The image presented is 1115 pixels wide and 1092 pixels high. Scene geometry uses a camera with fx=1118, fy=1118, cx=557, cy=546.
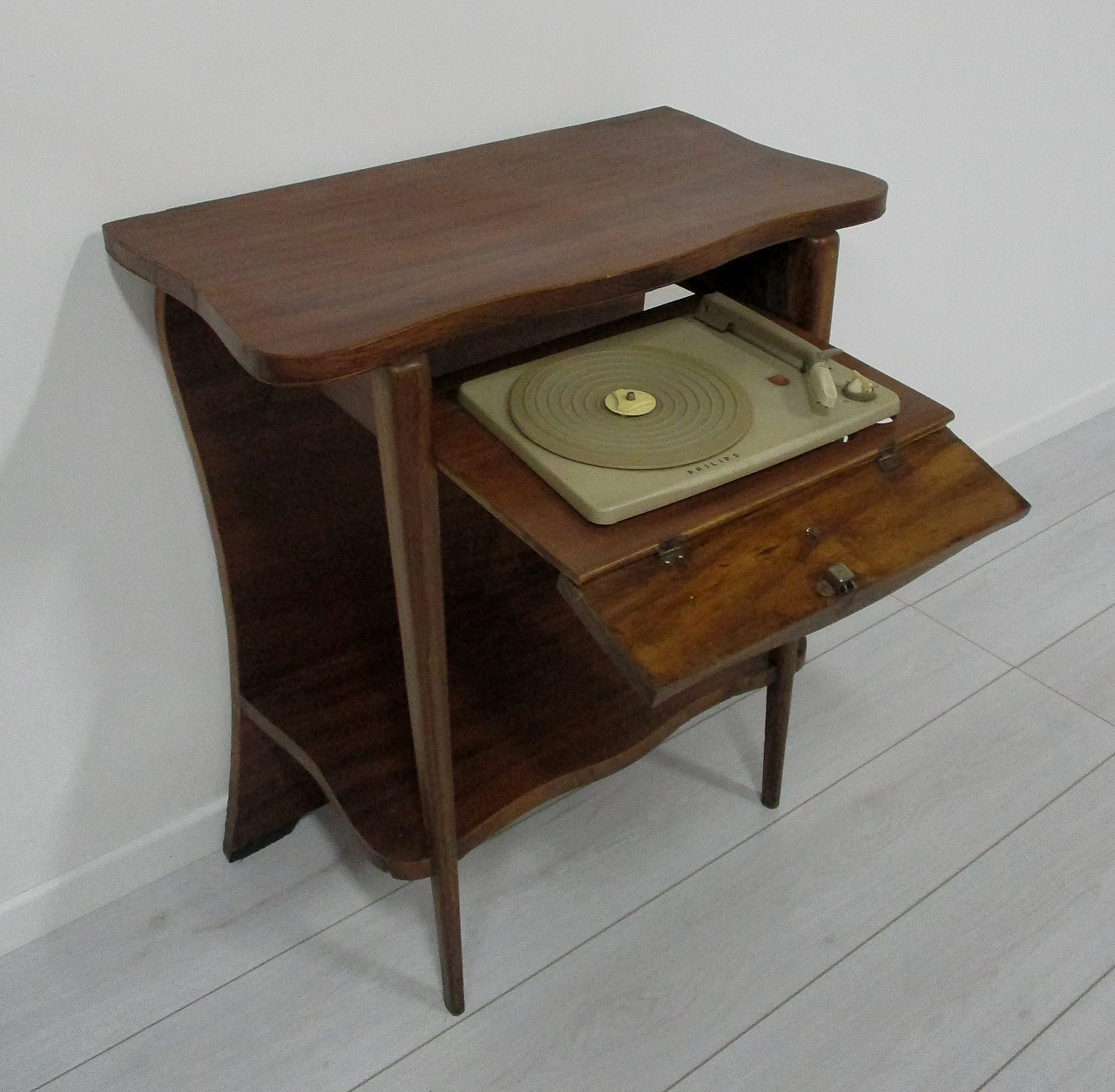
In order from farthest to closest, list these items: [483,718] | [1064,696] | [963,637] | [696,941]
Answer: [963,637]
[1064,696]
[696,941]
[483,718]

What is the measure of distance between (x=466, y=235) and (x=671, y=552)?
313 millimetres

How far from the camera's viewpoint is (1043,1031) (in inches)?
45.4

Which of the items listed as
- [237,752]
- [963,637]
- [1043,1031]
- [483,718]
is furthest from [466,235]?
[963,637]

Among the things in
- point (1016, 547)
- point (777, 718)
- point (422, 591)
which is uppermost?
point (422, 591)

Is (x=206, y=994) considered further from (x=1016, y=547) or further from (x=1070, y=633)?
(x=1016, y=547)

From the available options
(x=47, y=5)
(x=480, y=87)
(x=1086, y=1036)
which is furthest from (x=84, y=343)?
(x=1086, y=1036)

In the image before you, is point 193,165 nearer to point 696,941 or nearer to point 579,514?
point 579,514

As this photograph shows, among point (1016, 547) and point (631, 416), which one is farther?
point (1016, 547)

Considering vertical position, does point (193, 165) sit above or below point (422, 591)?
above

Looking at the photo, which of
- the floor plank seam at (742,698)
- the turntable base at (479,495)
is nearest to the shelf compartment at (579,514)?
the turntable base at (479,495)

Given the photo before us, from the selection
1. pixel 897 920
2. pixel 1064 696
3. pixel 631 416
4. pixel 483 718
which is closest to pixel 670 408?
pixel 631 416

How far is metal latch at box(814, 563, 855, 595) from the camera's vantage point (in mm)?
825

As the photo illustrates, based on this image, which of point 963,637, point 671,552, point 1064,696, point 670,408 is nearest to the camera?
point 671,552

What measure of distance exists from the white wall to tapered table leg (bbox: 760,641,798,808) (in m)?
0.59
